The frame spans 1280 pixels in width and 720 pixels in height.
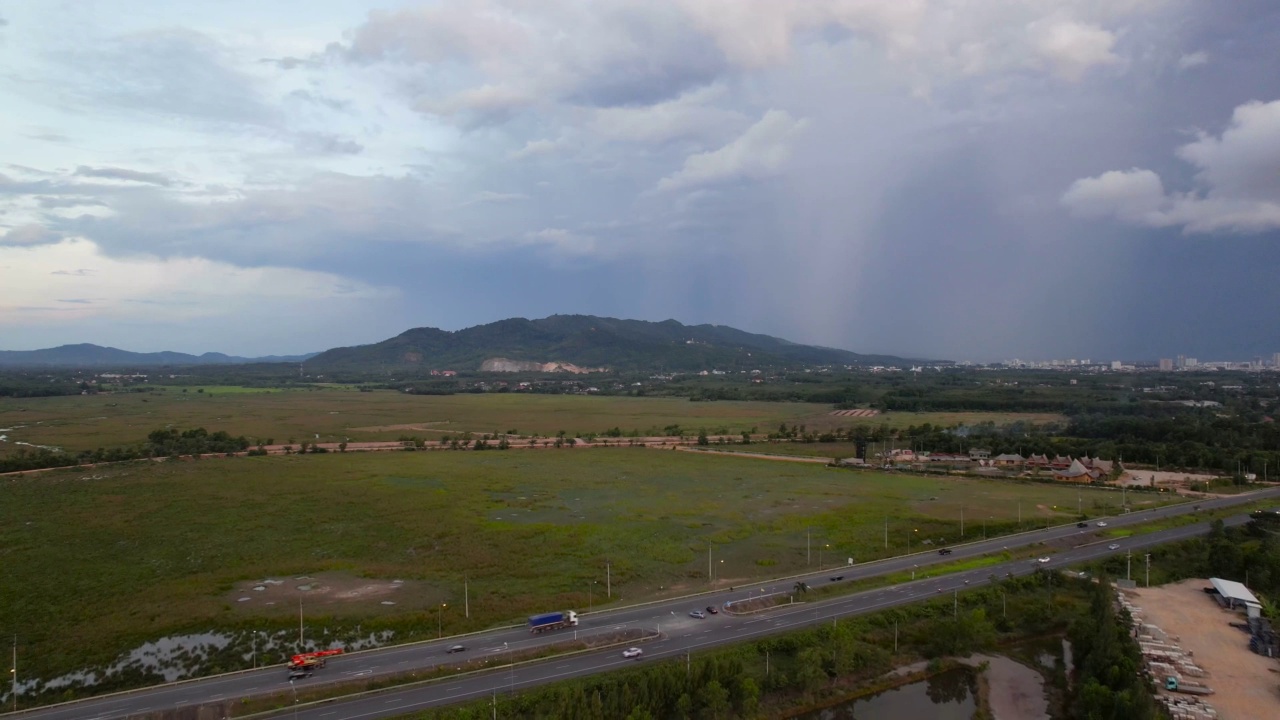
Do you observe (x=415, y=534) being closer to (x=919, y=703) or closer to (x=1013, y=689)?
(x=919, y=703)

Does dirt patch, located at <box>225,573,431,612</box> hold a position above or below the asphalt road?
below

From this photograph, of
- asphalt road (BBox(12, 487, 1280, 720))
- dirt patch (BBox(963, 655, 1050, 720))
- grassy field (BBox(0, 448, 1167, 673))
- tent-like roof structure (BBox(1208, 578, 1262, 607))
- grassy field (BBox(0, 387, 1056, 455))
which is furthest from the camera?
grassy field (BBox(0, 387, 1056, 455))

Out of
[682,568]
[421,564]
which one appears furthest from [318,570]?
[682,568]

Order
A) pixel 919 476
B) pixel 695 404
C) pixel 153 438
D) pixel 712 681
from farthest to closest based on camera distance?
1. pixel 695 404
2. pixel 153 438
3. pixel 919 476
4. pixel 712 681

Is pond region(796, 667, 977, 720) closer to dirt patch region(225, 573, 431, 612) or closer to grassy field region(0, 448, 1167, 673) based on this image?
grassy field region(0, 448, 1167, 673)

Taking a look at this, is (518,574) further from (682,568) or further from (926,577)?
(926,577)

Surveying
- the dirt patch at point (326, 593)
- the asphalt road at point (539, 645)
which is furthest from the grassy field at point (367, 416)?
the asphalt road at point (539, 645)

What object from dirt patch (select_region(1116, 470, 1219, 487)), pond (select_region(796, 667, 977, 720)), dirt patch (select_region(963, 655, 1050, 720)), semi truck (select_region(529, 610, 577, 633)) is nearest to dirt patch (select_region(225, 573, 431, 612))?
semi truck (select_region(529, 610, 577, 633))
